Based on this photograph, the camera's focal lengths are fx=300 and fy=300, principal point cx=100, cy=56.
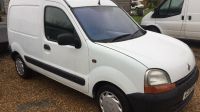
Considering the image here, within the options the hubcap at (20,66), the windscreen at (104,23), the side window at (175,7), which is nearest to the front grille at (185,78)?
the windscreen at (104,23)

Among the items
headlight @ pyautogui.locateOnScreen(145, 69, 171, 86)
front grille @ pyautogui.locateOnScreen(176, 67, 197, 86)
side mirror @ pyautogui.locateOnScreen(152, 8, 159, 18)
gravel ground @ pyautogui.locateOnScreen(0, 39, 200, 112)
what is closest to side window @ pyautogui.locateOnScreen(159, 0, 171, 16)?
side mirror @ pyautogui.locateOnScreen(152, 8, 159, 18)

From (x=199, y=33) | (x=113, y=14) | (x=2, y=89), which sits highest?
(x=113, y=14)

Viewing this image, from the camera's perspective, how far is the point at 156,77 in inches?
146

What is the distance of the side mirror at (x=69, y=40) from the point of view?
14.2ft

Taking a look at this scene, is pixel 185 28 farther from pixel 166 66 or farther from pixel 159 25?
pixel 166 66

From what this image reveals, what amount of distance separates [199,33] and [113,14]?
4.22 meters

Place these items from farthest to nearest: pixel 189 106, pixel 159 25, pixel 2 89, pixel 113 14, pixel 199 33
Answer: pixel 159 25 < pixel 199 33 < pixel 2 89 < pixel 113 14 < pixel 189 106

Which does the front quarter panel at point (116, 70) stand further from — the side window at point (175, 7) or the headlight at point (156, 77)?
the side window at point (175, 7)

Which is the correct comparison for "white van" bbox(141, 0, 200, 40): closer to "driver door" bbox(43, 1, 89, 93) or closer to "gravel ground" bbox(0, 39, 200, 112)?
"gravel ground" bbox(0, 39, 200, 112)

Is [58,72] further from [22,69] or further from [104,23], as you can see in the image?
[22,69]

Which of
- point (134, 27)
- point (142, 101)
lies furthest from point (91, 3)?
point (142, 101)

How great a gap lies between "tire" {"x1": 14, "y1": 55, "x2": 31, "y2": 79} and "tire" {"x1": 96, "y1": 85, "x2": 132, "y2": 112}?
2.53 metres

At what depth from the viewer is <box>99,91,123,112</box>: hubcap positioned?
4.05 metres

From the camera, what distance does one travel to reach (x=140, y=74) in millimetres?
3668
